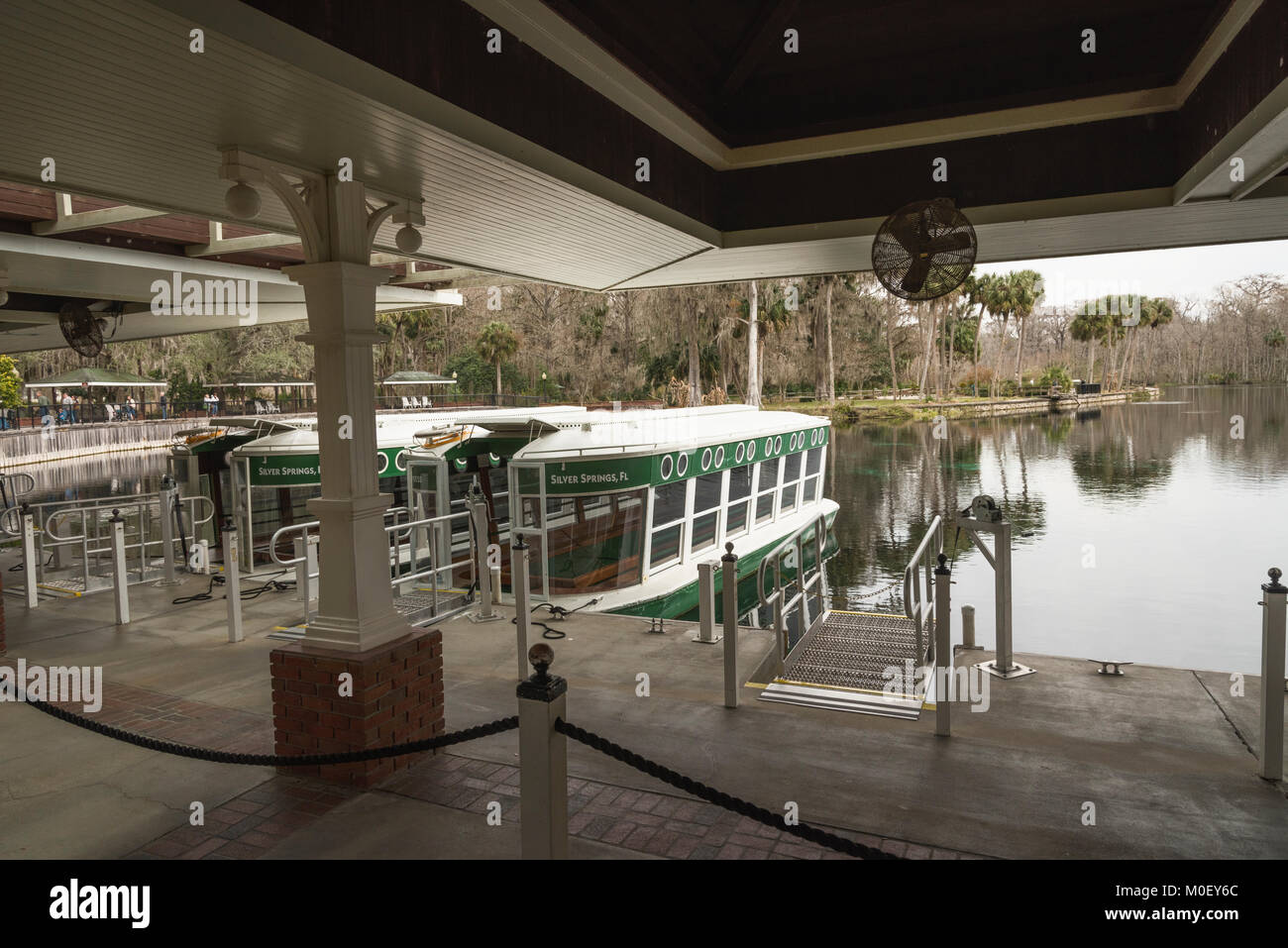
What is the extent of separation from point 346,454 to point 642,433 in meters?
7.02

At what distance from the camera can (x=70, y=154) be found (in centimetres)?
455

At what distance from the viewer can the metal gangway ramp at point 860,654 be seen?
621 centimetres

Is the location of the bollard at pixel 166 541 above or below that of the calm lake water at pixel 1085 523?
above

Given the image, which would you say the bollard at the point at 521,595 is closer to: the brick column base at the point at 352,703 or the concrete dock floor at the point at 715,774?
the concrete dock floor at the point at 715,774

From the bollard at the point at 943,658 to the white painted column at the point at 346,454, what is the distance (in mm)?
3456

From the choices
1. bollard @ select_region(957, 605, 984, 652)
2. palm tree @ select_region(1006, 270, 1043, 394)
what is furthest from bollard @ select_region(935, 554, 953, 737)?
palm tree @ select_region(1006, 270, 1043, 394)

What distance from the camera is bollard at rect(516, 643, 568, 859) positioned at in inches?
116

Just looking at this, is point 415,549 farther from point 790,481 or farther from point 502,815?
point 502,815

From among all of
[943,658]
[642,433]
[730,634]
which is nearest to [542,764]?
[730,634]

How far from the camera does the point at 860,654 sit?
322 inches

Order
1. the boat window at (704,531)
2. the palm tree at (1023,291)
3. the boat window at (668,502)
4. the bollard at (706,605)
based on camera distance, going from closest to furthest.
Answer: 1. the bollard at (706,605)
2. the boat window at (668,502)
3. the boat window at (704,531)
4. the palm tree at (1023,291)

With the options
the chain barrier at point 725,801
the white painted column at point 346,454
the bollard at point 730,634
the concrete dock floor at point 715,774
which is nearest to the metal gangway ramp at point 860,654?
the concrete dock floor at point 715,774
